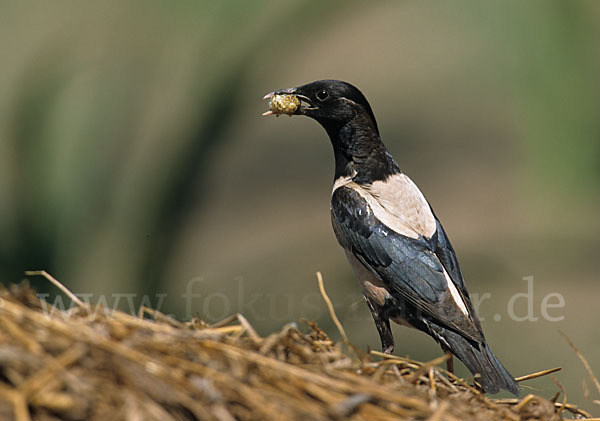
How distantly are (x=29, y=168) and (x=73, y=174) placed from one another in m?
0.23

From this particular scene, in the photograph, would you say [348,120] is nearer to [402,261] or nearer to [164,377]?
[402,261]

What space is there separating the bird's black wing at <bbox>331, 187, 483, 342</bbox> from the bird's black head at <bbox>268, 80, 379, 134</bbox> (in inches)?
13.2

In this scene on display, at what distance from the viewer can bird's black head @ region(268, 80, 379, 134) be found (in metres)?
3.52

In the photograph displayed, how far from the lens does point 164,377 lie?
5.11 feet

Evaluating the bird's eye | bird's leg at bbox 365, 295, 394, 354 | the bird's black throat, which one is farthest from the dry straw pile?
the bird's eye

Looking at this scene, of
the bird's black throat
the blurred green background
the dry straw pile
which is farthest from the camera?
the blurred green background

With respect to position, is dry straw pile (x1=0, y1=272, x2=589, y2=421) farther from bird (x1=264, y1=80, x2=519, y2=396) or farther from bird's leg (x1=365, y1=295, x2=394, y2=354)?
bird's leg (x1=365, y1=295, x2=394, y2=354)

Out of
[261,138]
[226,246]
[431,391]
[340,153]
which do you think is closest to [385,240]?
[340,153]

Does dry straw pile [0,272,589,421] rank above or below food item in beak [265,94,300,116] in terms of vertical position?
below

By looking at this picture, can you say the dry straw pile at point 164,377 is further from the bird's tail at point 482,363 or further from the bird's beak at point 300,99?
the bird's beak at point 300,99

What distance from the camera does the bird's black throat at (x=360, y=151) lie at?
3.50 metres

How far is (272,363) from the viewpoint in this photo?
1707 millimetres

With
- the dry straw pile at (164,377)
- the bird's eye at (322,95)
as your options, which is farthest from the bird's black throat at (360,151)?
the dry straw pile at (164,377)

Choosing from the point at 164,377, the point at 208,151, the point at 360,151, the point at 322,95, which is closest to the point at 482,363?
the point at 360,151
